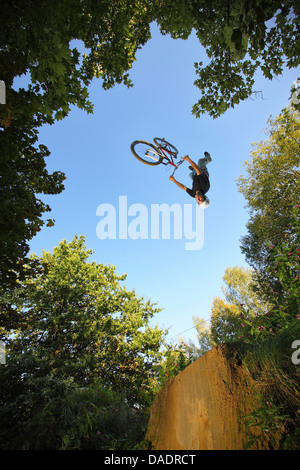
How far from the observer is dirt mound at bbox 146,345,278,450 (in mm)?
1817

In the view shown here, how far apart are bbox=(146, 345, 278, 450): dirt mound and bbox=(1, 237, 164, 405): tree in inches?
432

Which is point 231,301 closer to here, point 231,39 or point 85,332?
point 85,332

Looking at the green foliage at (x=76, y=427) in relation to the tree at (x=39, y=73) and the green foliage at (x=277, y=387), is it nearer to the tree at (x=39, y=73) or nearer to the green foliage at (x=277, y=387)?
the green foliage at (x=277, y=387)

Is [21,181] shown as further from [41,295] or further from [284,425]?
[41,295]

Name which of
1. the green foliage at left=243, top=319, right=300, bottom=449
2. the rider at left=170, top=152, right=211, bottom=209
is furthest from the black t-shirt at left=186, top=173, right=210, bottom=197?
the green foliage at left=243, top=319, right=300, bottom=449

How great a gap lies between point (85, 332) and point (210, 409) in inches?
500

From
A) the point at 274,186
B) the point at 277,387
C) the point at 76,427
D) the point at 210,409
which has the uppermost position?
the point at 274,186

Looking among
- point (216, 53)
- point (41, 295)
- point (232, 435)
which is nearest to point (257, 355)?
point (232, 435)

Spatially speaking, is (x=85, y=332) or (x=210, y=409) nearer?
(x=210, y=409)

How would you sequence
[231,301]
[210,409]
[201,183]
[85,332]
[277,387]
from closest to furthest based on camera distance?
1. [277,387]
2. [210,409]
3. [201,183]
4. [85,332]
5. [231,301]

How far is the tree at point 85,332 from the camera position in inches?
487

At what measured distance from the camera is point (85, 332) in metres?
13.0

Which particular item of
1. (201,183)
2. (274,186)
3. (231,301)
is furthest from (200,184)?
(231,301)

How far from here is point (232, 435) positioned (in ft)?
5.80
